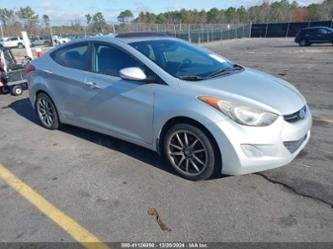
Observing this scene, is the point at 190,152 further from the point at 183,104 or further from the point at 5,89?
the point at 5,89

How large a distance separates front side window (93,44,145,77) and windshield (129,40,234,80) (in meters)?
0.18

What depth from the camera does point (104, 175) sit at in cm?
391

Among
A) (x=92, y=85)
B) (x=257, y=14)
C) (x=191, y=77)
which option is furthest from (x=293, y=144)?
(x=257, y=14)

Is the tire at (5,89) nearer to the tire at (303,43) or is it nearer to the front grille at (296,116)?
the front grille at (296,116)

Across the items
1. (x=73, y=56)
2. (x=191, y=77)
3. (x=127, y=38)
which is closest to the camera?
(x=191, y=77)

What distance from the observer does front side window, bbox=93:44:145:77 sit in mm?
4055

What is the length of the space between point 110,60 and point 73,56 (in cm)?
92

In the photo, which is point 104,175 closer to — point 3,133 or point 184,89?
point 184,89

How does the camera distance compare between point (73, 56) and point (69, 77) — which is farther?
point (73, 56)

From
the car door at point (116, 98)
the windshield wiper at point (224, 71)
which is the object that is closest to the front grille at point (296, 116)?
the windshield wiper at point (224, 71)

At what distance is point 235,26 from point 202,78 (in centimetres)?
5074

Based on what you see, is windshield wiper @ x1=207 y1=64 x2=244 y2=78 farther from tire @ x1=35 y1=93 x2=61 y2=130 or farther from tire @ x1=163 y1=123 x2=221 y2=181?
tire @ x1=35 y1=93 x2=61 y2=130

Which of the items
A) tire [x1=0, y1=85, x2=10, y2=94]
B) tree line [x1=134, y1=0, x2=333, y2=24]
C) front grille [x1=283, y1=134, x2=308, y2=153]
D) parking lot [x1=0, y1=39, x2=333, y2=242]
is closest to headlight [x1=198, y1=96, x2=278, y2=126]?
front grille [x1=283, y1=134, x2=308, y2=153]

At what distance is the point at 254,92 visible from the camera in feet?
11.6
